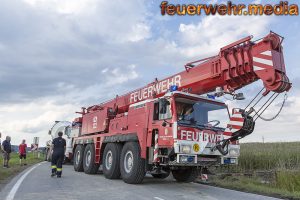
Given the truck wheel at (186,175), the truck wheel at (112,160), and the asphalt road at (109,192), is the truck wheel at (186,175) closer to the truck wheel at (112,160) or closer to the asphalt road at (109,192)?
the asphalt road at (109,192)

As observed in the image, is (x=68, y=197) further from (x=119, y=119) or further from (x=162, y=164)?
(x=119, y=119)

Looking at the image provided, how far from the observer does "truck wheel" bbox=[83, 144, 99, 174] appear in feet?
46.4

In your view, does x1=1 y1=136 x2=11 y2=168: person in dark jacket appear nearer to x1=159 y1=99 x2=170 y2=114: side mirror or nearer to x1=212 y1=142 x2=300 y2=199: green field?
x1=212 y1=142 x2=300 y2=199: green field

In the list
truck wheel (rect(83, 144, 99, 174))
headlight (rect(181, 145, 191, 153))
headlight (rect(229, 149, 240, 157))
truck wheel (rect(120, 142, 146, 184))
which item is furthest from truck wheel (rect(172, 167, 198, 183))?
truck wheel (rect(83, 144, 99, 174))

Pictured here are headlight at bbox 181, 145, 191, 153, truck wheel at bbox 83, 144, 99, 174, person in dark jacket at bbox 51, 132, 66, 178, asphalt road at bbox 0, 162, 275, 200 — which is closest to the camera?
asphalt road at bbox 0, 162, 275, 200

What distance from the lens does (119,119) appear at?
12688 mm

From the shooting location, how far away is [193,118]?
400 inches

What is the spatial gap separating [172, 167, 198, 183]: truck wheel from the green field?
687 millimetres

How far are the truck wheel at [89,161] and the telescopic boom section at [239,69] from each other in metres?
4.72

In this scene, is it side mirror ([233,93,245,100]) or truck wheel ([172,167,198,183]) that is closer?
side mirror ([233,93,245,100])

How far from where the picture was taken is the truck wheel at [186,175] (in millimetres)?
11922

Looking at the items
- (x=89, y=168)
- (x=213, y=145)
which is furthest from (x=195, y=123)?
(x=89, y=168)

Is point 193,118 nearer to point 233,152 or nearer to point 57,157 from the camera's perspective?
point 233,152

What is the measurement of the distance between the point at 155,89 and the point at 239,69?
3.59 metres
